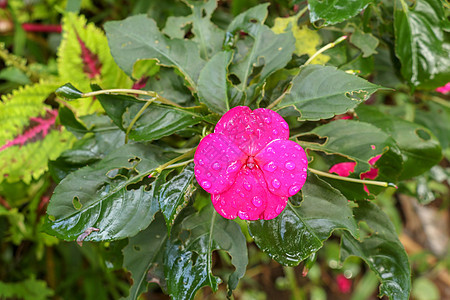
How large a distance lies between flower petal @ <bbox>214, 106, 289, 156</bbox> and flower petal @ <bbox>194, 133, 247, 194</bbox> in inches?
0.9

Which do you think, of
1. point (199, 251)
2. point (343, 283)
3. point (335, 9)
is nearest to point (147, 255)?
point (199, 251)

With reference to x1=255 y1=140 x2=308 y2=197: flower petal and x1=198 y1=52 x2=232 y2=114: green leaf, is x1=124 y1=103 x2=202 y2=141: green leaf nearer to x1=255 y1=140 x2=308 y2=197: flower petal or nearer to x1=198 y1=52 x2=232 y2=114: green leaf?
x1=198 y1=52 x2=232 y2=114: green leaf

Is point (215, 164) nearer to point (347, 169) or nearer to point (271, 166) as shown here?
point (271, 166)

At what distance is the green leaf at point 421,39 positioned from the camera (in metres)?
0.81

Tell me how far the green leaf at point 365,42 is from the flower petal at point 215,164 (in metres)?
0.47

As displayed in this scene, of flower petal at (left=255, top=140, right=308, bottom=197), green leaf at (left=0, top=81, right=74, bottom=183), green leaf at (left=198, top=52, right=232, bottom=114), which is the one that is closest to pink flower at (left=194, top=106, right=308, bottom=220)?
flower petal at (left=255, top=140, right=308, bottom=197)

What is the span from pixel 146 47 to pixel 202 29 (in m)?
0.15

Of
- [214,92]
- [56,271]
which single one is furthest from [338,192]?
[56,271]

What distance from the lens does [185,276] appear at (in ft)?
2.15

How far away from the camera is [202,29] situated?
854 millimetres

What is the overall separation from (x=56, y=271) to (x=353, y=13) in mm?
1515

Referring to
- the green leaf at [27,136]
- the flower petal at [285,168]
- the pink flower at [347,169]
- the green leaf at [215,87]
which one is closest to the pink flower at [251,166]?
the flower petal at [285,168]

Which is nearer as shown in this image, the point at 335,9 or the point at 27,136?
the point at 335,9

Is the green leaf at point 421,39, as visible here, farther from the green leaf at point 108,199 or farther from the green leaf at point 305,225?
the green leaf at point 108,199
